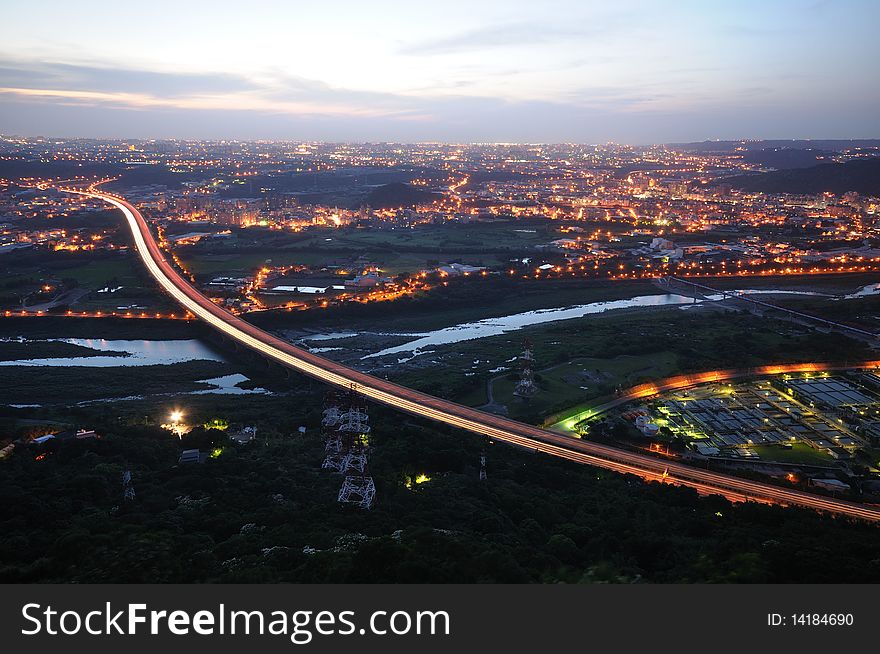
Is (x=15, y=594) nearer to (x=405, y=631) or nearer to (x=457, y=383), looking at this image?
(x=405, y=631)

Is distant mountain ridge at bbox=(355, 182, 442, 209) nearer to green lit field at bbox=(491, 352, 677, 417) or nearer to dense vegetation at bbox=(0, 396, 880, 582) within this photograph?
green lit field at bbox=(491, 352, 677, 417)

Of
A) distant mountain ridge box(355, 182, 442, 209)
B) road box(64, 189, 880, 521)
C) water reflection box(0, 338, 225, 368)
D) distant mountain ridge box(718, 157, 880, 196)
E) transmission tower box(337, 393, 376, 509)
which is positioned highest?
distant mountain ridge box(718, 157, 880, 196)

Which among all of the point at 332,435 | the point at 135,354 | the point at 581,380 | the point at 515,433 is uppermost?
the point at 332,435

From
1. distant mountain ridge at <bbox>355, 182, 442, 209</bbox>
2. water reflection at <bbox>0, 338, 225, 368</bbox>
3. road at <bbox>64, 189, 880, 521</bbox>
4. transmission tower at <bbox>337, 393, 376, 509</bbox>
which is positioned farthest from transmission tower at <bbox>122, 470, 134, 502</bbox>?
distant mountain ridge at <bbox>355, 182, 442, 209</bbox>

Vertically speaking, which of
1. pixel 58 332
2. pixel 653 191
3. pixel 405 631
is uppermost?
pixel 653 191

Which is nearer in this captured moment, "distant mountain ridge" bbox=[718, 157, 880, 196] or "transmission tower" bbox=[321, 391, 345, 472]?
"transmission tower" bbox=[321, 391, 345, 472]

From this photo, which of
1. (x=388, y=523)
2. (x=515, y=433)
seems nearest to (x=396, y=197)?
(x=515, y=433)

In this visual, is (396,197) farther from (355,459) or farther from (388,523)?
(388,523)

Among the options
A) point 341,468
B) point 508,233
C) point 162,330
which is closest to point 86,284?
point 162,330
